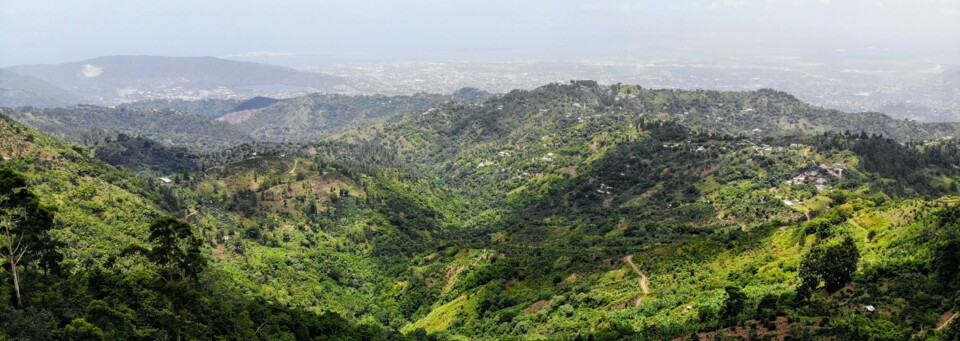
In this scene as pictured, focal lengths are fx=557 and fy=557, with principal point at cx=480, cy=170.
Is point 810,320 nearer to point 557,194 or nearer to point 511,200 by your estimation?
point 557,194

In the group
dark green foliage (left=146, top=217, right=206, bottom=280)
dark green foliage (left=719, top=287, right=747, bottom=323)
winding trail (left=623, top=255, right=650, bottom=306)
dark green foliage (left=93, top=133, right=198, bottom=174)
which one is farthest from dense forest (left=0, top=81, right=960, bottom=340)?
dark green foliage (left=93, top=133, right=198, bottom=174)

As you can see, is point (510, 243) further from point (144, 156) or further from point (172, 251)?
point (144, 156)

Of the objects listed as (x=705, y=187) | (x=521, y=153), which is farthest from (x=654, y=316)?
(x=521, y=153)

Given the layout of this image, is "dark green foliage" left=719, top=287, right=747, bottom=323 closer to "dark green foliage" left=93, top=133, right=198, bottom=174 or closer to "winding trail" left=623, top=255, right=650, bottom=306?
"winding trail" left=623, top=255, right=650, bottom=306

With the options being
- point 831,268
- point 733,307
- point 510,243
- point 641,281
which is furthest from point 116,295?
point 510,243

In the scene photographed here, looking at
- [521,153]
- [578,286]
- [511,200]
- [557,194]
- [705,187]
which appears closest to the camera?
[578,286]

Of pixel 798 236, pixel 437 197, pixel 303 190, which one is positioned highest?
pixel 798 236
